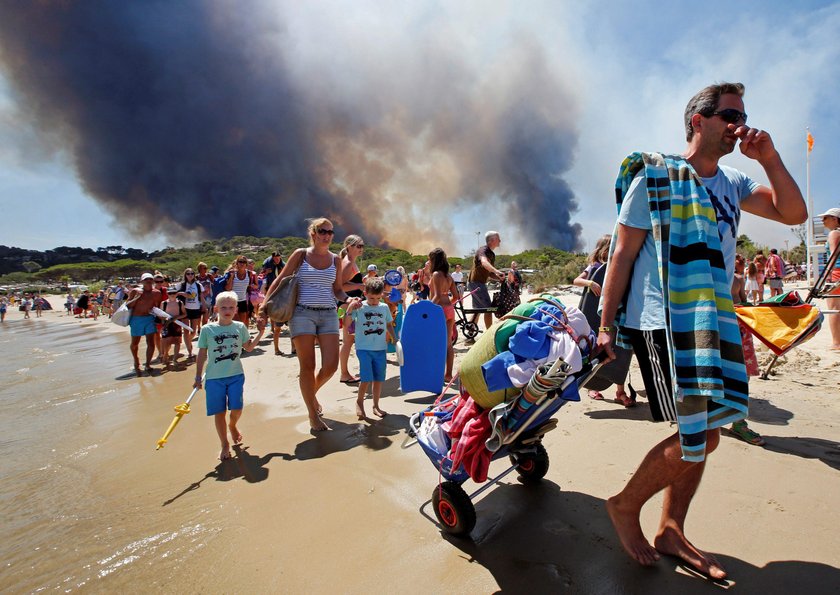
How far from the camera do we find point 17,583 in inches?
93.8

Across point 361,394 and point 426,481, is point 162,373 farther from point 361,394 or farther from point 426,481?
point 426,481

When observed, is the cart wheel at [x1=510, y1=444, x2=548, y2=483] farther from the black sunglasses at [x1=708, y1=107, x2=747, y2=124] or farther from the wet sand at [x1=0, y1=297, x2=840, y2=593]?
the black sunglasses at [x1=708, y1=107, x2=747, y2=124]

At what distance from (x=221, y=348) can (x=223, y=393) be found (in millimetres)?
412

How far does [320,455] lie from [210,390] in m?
1.17

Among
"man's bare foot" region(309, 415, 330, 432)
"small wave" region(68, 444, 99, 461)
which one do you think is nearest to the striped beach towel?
"man's bare foot" region(309, 415, 330, 432)

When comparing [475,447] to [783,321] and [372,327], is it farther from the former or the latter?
[783,321]

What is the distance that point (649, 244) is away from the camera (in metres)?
2.00

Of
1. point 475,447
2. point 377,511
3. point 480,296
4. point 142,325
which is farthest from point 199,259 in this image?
point 475,447

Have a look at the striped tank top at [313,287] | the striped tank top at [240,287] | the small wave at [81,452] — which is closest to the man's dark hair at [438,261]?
the striped tank top at [313,287]

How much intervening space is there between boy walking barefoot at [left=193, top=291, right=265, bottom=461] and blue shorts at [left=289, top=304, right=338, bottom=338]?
511 millimetres

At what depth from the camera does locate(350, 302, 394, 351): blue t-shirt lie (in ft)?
15.3

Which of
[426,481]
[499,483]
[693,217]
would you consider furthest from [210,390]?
[693,217]

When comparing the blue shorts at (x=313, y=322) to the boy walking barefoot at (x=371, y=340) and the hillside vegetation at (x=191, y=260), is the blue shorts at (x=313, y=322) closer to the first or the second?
the boy walking barefoot at (x=371, y=340)

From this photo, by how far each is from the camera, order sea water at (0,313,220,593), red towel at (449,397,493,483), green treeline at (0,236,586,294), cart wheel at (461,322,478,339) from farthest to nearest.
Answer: green treeline at (0,236,586,294)
cart wheel at (461,322,478,339)
sea water at (0,313,220,593)
red towel at (449,397,493,483)
